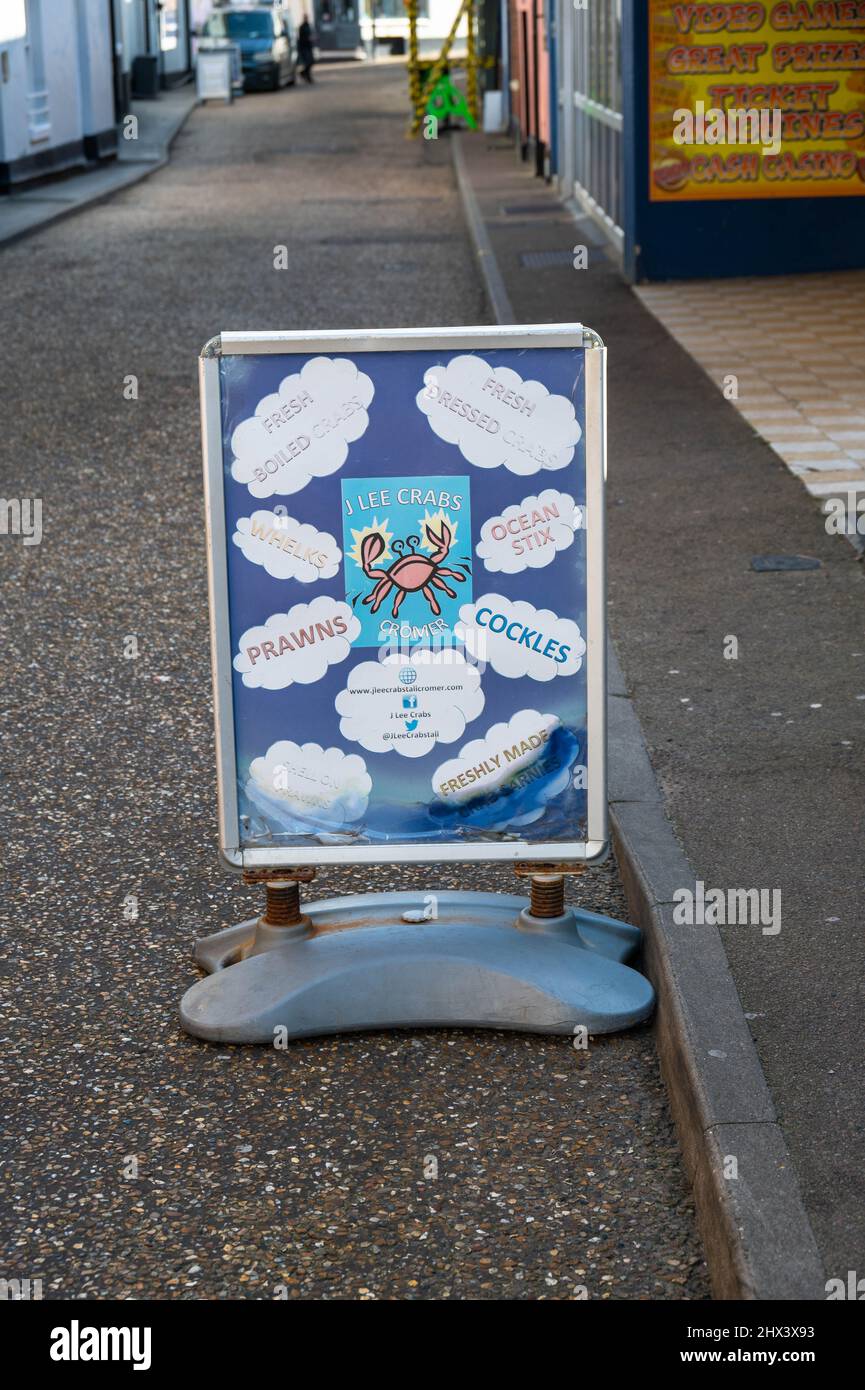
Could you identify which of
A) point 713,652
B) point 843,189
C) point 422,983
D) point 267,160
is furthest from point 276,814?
point 267,160

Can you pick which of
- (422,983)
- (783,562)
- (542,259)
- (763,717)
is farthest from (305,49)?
(422,983)

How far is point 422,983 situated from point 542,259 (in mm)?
13520

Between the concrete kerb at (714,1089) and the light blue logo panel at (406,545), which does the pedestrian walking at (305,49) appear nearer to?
the concrete kerb at (714,1089)

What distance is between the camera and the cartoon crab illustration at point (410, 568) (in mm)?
3859

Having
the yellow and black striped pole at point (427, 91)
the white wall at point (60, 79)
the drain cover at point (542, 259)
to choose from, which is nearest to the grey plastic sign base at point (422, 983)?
the drain cover at point (542, 259)

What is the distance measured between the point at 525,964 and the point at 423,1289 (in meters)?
0.98

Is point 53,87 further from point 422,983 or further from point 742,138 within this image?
point 422,983

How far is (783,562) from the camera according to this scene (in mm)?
7078

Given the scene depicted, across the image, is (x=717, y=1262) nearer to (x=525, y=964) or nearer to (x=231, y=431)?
(x=525, y=964)

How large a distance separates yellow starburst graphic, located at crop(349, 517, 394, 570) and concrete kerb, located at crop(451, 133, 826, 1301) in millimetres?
1020

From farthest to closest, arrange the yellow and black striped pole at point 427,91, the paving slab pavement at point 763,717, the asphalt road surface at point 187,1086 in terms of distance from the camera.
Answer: the yellow and black striped pole at point 427,91, the paving slab pavement at point 763,717, the asphalt road surface at point 187,1086

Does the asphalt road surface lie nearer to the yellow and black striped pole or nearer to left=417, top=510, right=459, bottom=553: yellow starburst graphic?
left=417, top=510, right=459, bottom=553: yellow starburst graphic

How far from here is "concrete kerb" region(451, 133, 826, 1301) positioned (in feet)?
9.49

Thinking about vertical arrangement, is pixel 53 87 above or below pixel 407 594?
above
